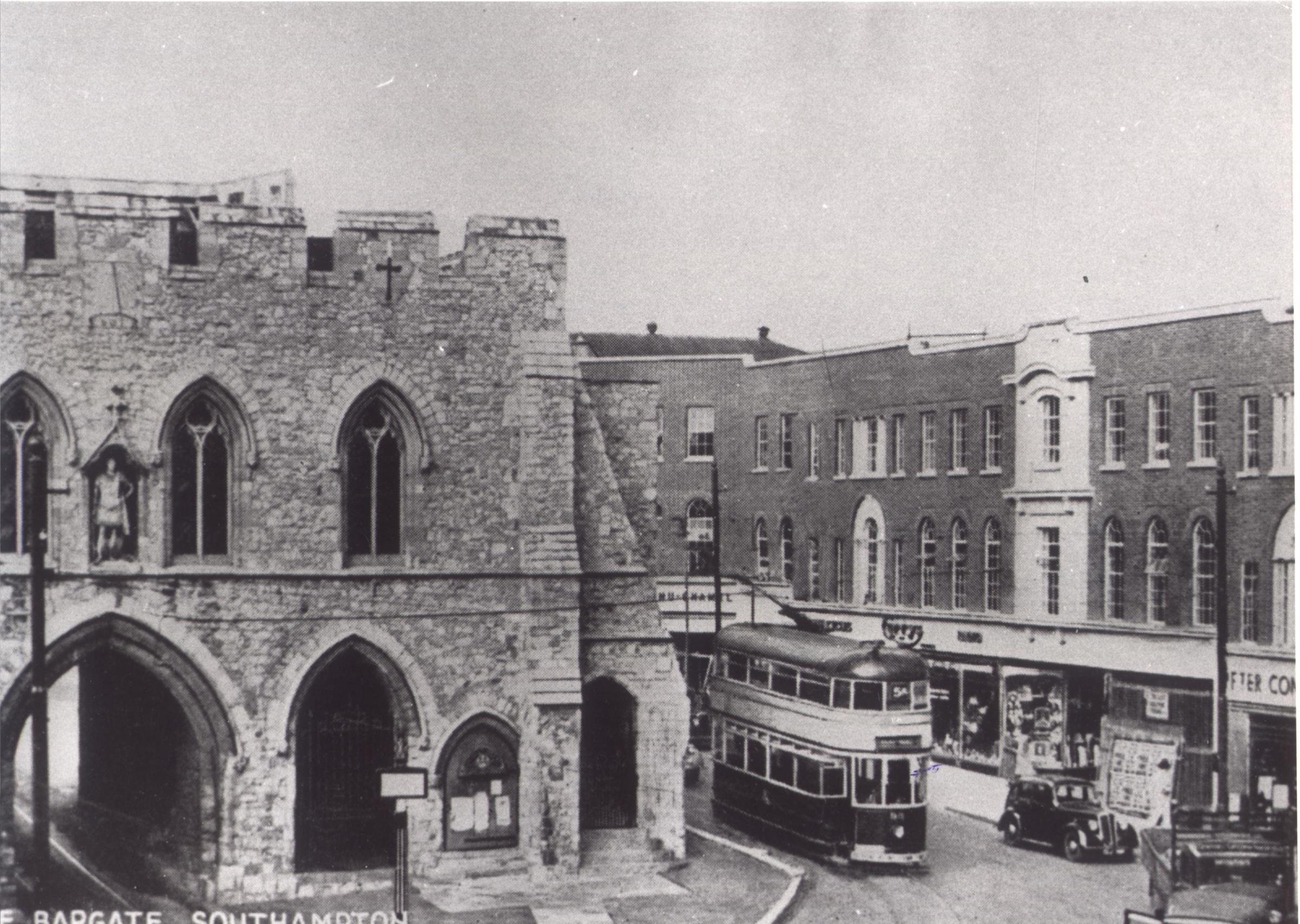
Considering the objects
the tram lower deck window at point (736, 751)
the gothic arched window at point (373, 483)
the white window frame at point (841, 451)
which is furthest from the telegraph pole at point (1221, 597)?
the gothic arched window at point (373, 483)

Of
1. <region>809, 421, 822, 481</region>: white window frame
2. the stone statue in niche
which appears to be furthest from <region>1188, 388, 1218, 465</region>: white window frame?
the stone statue in niche

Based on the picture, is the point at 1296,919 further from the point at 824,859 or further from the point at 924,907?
the point at 824,859

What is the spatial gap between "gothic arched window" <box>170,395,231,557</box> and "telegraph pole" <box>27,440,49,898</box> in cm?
91

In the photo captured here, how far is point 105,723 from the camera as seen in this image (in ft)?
39.1

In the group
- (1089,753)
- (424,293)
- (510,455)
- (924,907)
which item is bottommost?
(924,907)

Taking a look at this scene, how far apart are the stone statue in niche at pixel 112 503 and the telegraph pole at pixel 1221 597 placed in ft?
Answer: 26.2

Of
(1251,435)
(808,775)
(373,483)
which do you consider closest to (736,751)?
(808,775)

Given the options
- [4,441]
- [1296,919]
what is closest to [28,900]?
[4,441]

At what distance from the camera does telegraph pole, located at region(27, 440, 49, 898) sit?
33.3ft

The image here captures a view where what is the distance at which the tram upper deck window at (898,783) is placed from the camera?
1156cm

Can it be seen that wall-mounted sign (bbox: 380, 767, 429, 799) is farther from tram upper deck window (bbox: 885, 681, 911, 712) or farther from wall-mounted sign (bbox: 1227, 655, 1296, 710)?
wall-mounted sign (bbox: 1227, 655, 1296, 710)

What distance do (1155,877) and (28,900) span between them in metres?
8.32

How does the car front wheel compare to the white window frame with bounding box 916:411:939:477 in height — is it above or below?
below

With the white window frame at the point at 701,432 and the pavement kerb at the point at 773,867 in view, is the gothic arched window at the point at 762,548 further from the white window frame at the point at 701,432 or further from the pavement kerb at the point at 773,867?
the pavement kerb at the point at 773,867
